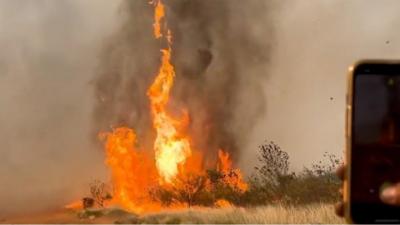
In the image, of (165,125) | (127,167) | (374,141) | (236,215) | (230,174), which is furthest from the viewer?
(165,125)

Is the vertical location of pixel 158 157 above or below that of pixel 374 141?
above

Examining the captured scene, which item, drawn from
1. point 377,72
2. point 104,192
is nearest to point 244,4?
point 104,192

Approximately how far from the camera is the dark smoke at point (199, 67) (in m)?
30.3

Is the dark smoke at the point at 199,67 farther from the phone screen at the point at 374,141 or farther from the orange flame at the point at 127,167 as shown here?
the phone screen at the point at 374,141

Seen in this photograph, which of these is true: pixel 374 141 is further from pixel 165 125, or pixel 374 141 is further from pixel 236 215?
pixel 165 125

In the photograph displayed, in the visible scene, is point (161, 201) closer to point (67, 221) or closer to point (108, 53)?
point (67, 221)

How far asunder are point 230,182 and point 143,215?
15.3 ft

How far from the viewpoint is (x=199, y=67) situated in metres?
30.5

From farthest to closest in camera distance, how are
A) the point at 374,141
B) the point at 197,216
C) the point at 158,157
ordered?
the point at 158,157 → the point at 197,216 → the point at 374,141

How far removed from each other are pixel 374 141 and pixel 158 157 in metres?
27.1

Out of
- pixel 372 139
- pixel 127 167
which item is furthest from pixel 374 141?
pixel 127 167

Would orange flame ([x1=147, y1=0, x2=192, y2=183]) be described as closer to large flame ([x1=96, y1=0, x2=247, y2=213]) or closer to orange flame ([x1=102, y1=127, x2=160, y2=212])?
large flame ([x1=96, y1=0, x2=247, y2=213])

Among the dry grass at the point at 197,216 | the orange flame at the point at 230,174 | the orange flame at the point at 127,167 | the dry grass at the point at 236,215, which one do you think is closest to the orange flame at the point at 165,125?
the orange flame at the point at 127,167

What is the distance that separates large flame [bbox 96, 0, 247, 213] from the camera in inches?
1084
